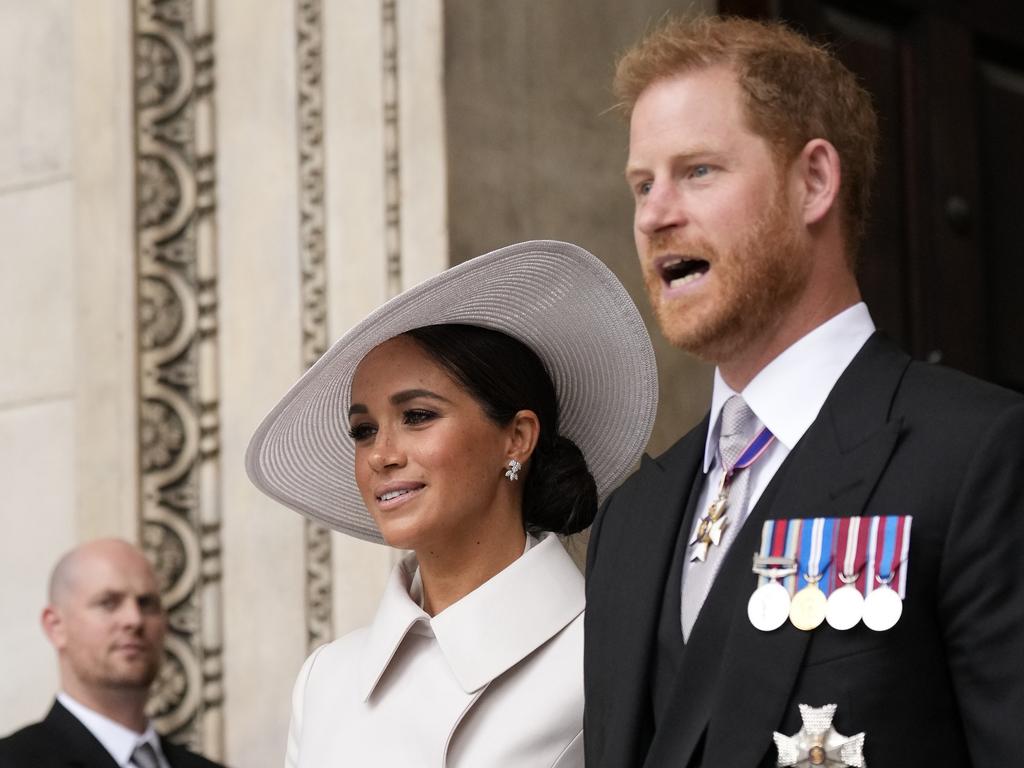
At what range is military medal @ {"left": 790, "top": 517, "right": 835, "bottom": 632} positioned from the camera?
208 centimetres

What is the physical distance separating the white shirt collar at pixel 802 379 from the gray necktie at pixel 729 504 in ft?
0.15

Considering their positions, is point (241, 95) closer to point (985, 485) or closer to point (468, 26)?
point (468, 26)

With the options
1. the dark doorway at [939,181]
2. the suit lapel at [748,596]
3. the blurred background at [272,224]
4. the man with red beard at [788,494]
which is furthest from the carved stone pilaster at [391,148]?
the suit lapel at [748,596]

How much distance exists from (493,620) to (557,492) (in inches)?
11.8

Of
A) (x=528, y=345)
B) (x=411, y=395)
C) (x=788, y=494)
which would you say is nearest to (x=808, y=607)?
(x=788, y=494)

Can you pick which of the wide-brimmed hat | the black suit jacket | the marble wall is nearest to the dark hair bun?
the wide-brimmed hat

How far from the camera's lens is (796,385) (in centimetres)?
228

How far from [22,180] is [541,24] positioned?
1.55 m

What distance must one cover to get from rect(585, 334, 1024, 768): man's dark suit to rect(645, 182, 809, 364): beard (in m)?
0.12

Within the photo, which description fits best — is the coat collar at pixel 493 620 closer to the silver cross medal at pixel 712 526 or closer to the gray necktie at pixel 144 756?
the silver cross medal at pixel 712 526

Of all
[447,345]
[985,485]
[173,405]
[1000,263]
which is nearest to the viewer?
[985,485]

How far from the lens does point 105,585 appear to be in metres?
4.46

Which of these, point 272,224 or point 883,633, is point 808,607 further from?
point 272,224

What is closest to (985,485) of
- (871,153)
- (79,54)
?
(871,153)
